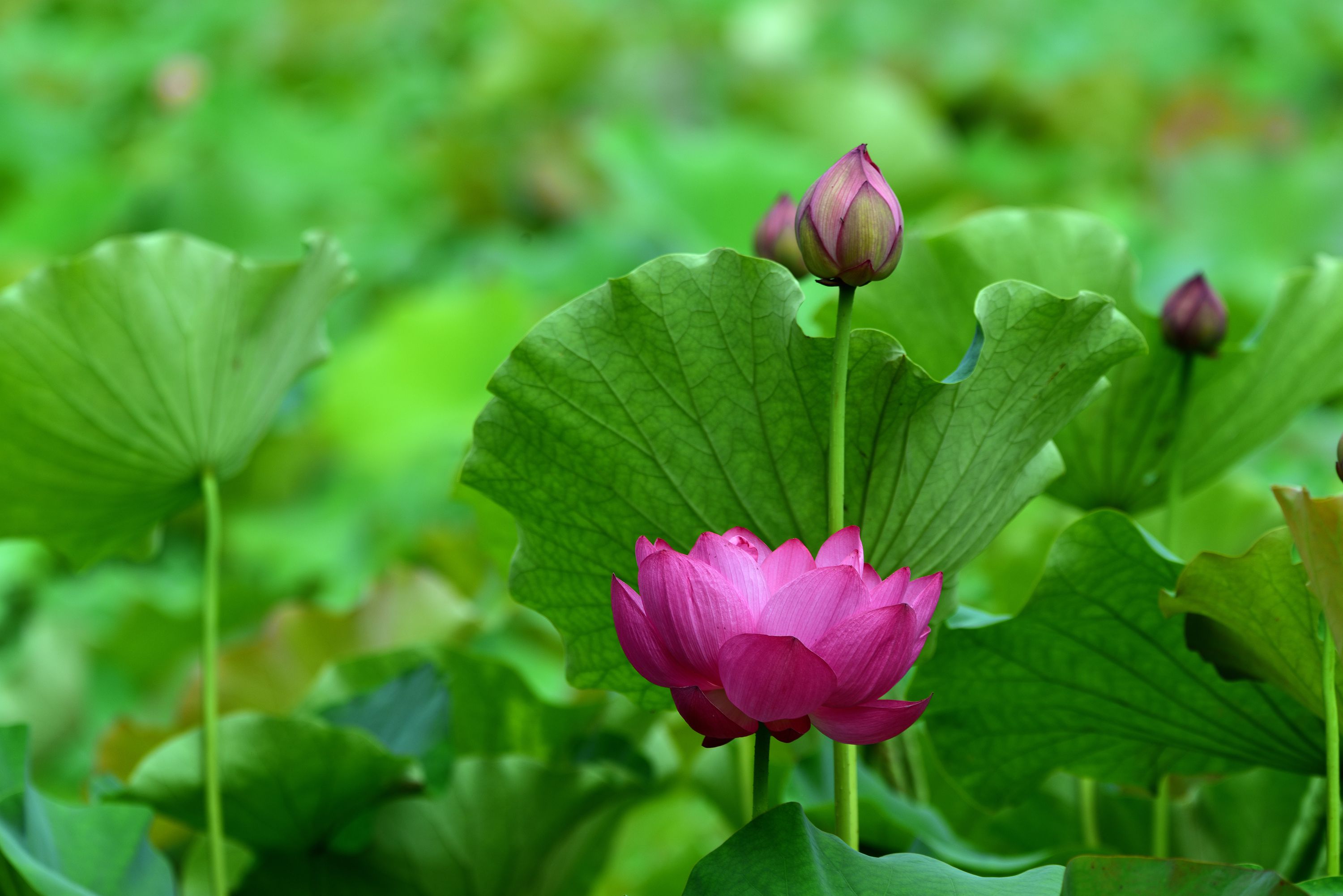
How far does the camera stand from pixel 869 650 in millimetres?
320

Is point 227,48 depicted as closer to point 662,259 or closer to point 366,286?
point 366,286

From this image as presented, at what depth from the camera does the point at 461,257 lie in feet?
6.77

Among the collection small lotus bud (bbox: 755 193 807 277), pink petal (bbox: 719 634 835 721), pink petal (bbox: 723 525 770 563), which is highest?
small lotus bud (bbox: 755 193 807 277)

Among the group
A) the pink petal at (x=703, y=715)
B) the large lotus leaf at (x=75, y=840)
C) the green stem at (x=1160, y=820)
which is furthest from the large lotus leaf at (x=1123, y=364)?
the large lotus leaf at (x=75, y=840)

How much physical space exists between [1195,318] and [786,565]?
0.23 m

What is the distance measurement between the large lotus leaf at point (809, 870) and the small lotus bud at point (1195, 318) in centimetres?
22

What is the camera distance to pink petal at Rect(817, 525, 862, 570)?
34 cm

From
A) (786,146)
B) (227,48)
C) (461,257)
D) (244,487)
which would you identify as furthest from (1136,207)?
(227,48)

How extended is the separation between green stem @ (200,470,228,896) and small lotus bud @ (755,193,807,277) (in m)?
0.24

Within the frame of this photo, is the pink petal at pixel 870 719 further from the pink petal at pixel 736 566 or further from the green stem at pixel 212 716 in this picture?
the green stem at pixel 212 716

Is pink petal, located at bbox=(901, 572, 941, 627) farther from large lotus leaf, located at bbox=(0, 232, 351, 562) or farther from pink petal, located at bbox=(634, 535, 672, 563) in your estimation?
large lotus leaf, located at bbox=(0, 232, 351, 562)

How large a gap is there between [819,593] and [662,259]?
0.11 meters

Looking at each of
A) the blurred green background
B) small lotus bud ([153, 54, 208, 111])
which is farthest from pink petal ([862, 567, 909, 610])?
small lotus bud ([153, 54, 208, 111])

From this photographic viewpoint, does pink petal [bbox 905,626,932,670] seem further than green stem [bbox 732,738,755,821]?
No
